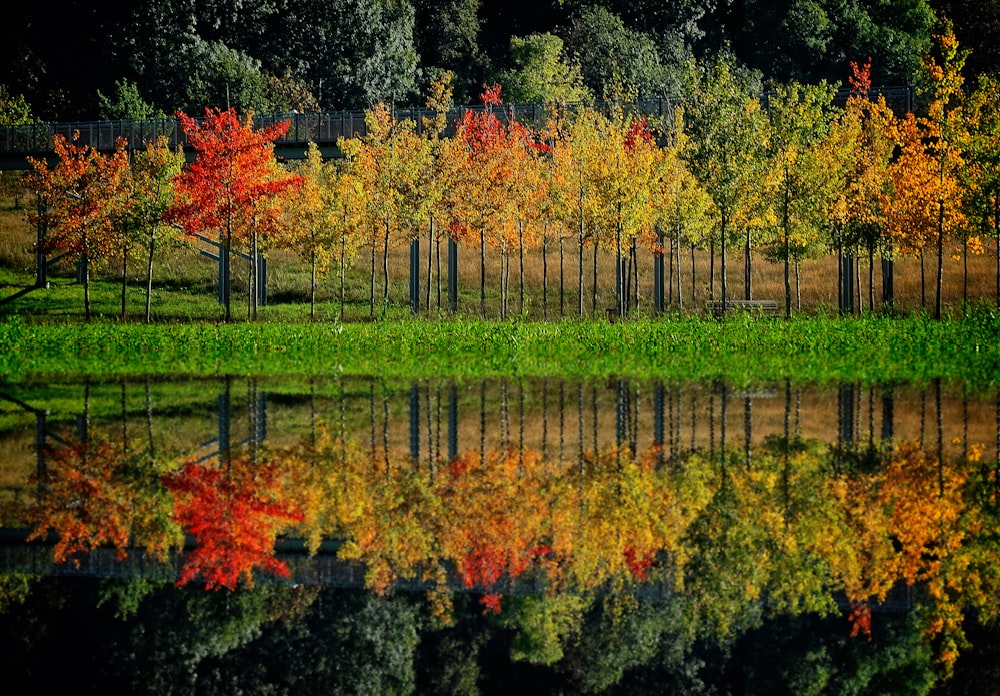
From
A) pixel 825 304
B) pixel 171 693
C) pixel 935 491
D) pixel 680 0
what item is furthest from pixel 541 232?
pixel 680 0

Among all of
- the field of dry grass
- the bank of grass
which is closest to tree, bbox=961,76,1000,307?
the bank of grass

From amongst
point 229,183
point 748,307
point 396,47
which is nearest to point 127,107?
point 396,47

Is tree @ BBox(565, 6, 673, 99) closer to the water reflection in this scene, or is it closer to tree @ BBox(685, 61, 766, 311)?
tree @ BBox(685, 61, 766, 311)

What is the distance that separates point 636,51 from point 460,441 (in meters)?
79.1

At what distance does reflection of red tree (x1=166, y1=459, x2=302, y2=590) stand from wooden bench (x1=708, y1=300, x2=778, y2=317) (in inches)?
1412

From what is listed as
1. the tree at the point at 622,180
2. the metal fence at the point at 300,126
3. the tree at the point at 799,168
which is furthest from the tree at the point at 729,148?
the metal fence at the point at 300,126

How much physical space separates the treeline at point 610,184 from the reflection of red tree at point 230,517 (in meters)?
32.7

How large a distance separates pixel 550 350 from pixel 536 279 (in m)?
29.2

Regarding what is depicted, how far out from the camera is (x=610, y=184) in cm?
4962

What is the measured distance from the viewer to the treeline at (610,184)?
160ft

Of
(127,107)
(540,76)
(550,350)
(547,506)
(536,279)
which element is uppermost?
(540,76)

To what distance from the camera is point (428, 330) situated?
43.2 meters

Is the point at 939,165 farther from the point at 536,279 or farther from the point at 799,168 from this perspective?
the point at 536,279

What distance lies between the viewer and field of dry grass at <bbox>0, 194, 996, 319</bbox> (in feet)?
207
